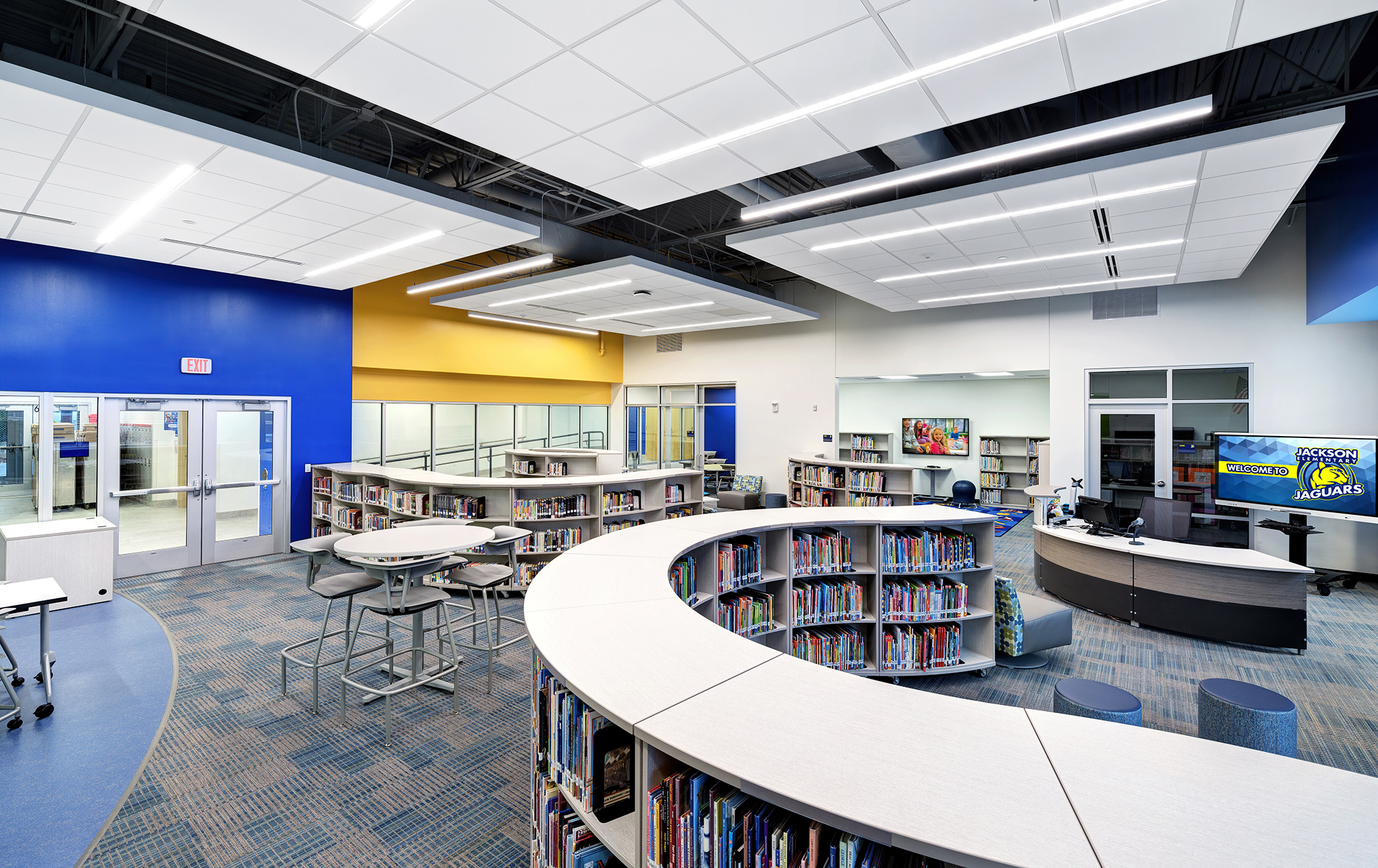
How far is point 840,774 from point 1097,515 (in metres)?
6.04

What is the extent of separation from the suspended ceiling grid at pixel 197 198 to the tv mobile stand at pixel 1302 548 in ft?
28.4

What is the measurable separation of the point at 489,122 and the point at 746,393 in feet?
30.7

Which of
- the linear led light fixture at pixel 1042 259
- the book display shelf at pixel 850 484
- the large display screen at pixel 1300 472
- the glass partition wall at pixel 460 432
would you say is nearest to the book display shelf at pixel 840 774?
the linear led light fixture at pixel 1042 259

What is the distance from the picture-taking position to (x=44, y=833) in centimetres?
271

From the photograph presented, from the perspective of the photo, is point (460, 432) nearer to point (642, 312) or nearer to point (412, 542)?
point (642, 312)

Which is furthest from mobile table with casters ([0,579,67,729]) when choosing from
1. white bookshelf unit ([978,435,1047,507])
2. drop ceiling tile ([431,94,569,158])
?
white bookshelf unit ([978,435,1047,507])

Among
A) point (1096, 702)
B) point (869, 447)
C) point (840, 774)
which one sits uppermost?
point (869, 447)

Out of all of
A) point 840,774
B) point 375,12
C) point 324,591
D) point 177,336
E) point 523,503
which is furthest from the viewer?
point 177,336

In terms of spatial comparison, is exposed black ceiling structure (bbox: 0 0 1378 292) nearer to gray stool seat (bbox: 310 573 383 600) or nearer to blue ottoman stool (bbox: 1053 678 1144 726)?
gray stool seat (bbox: 310 573 383 600)

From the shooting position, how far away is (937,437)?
14250 millimetres

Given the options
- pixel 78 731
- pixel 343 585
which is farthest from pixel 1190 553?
pixel 78 731

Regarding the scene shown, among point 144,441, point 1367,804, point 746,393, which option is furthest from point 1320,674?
point 144,441

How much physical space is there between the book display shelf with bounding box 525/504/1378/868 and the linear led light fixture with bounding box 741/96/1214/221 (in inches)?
150

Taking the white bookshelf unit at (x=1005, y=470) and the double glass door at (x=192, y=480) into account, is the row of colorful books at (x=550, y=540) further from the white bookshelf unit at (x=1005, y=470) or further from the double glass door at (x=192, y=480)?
the white bookshelf unit at (x=1005, y=470)
